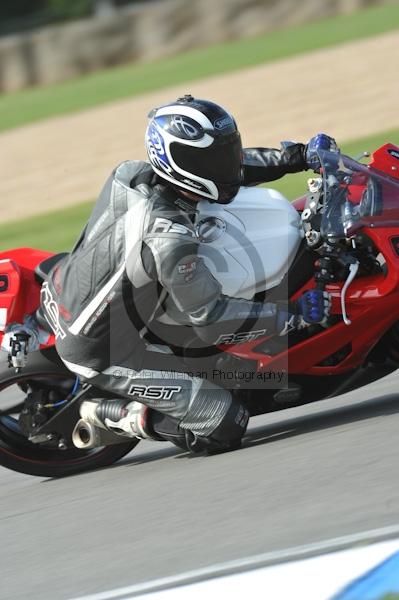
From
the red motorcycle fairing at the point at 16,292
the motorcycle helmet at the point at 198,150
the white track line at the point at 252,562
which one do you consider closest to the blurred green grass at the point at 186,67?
the red motorcycle fairing at the point at 16,292

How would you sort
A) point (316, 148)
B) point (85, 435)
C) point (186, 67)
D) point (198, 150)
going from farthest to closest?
1. point (186, 67)
2. point (85, 435)
3. point (316, 148)
4. point (198, 150)

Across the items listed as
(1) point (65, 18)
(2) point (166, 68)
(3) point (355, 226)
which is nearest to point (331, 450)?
(3) point (355, 226)

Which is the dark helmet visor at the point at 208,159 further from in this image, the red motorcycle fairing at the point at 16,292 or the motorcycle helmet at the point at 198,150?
the red motorcycle fairing at the point at 16,292

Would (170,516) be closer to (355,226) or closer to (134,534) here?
(134,534)

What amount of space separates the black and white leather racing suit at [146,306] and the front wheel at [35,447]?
0.64ft

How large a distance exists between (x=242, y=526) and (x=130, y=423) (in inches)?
47.3

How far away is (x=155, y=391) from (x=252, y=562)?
1593 mm

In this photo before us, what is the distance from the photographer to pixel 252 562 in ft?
12.2

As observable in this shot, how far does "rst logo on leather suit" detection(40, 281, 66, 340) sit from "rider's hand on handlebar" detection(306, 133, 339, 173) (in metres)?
1.33

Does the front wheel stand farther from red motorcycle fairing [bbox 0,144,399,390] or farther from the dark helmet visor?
the dark helmet visor

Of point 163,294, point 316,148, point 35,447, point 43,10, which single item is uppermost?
point 316,148

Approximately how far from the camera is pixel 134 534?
4379mm

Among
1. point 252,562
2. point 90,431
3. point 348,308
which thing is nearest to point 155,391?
point 90,431

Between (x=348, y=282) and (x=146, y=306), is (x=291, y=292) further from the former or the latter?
(x=146, y=306)
